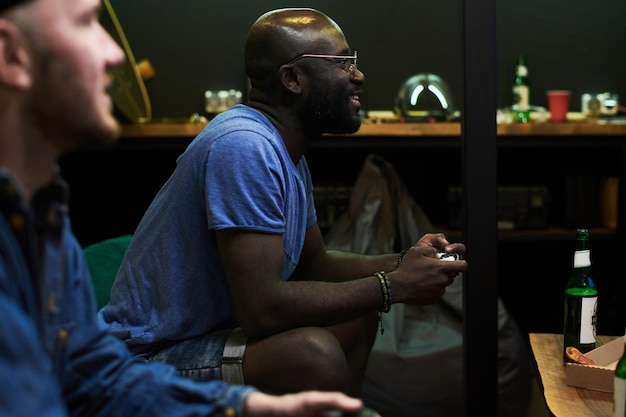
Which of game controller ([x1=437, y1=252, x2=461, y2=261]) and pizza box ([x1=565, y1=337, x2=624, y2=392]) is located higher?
game controller ([x1=437, y1=252, x2=461, y2=261])

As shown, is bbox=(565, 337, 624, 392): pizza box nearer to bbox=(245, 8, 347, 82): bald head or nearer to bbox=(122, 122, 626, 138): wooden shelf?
bbox=(245, 8, 347, 82): bald head

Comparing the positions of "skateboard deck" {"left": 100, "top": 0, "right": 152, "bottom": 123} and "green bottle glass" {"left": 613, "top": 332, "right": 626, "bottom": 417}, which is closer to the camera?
"green bottle glass" {"left": 613, "top": 332, "right": 626, "bottom": 417}

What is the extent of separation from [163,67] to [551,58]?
1640 millimetres

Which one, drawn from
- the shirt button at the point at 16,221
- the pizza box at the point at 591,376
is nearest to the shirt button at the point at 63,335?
the shirt button at the point at 16,221

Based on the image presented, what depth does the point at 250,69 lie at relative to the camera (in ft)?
6.50

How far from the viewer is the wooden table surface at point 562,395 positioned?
147cm

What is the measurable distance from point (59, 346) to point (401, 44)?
265cm

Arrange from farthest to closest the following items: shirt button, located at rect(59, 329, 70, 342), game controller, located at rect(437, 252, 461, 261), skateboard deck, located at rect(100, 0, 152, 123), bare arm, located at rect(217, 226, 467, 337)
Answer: skateboard deck, located at rect(100, 0, 152, 123) → game controller, located at rect(437, 252, 461, 261) → bare arm, located at rect(217, 226, 467, 337) → shirt button, located at rect(59, 329, 70, 342)

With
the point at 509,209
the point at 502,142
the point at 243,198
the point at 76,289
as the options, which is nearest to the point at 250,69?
the point at 243,198

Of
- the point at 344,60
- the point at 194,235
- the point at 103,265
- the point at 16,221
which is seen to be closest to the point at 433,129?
the point at 344,60

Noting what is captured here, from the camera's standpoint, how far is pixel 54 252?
1.04 m

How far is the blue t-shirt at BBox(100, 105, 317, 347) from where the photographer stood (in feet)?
5.61

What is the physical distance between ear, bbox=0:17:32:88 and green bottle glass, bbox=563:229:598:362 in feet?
3.94

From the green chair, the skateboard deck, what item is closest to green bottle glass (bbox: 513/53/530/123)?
the skateboard deck
